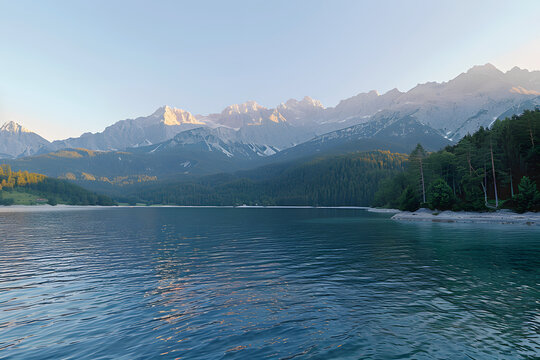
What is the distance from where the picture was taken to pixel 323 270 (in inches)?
1414

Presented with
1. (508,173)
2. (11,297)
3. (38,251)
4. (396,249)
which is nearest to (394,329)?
(11,297)

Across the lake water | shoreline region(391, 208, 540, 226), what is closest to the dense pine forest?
shoreline region(391, 208, 540, 226)

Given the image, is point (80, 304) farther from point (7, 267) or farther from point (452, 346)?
point (452, 346)

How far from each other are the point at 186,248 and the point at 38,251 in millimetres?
25277

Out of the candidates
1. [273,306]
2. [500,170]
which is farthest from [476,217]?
[273,306]

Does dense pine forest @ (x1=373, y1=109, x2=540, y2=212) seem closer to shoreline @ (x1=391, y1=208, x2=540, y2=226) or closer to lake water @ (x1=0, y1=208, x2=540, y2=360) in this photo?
shoreline @ (x1=391, y1=208, x2=540, y2=226)

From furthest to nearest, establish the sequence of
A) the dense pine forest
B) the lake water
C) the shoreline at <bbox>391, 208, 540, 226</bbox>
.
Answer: the dense pine forest
the shoreline at <bbox>391, 208, 540, 226</bbox>
the lake water

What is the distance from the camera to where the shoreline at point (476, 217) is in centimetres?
9756

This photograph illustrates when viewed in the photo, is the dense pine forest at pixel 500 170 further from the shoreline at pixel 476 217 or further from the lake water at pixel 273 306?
the lake water at pixel 273 306

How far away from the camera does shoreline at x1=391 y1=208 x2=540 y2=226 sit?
97.6 meters

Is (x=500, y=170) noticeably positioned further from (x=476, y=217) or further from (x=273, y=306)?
(x=273, y=306)

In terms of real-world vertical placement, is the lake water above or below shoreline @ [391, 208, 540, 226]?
above

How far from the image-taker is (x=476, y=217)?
110 m

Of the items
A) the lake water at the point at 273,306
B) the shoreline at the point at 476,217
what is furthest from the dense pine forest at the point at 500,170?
the lake water at the point at 273,306
